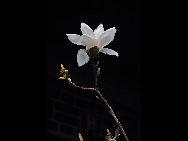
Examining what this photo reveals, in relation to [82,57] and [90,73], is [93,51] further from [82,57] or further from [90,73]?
[90,73]

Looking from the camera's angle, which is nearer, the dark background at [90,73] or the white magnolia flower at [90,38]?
the white magnolia flower at [90,38]

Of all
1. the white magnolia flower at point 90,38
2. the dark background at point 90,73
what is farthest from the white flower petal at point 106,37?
the dark background at point 90,73

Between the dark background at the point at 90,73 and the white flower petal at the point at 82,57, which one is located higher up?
the dark background at the point at 90,73

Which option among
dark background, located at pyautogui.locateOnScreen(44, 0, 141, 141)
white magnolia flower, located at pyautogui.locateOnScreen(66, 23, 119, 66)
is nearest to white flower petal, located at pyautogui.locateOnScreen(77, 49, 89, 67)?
white magnolia flower, located at pyautogui.locateOnScreen(66, 23, 119, 66)

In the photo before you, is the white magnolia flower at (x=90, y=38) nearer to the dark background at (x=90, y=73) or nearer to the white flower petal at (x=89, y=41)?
the white flower petal at (x=89, y=41)

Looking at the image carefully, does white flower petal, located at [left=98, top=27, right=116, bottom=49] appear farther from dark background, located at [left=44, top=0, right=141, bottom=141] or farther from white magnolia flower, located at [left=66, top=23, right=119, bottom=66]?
dark background, located at [left=44, top=0, right=141, bottom=141]

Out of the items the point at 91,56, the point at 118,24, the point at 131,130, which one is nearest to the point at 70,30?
the point at 118,24

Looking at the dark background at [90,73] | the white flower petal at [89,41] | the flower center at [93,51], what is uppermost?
the dark background at [90,73]

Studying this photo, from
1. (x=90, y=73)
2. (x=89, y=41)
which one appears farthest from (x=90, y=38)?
(x=90, y=73)
